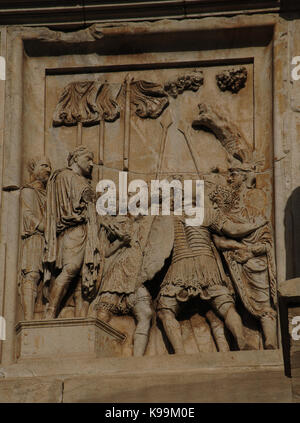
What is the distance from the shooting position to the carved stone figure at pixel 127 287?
13688 millimetres

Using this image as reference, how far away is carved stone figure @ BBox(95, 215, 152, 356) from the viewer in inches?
539

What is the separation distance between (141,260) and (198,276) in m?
0.53

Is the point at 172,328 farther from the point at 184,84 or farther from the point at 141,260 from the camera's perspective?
the point at 184,84

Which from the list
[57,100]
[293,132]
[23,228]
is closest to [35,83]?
[57,100]

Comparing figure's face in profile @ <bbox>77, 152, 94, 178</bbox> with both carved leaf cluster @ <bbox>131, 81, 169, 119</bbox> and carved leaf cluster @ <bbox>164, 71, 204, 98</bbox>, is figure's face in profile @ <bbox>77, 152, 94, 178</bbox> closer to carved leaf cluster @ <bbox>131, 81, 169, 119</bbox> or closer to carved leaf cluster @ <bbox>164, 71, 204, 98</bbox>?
carved leaf cluster @ <bbox>131, 81, 169, 119</bbox>

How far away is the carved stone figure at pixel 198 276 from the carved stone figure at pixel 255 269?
8 cm

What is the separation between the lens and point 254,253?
45.5ft

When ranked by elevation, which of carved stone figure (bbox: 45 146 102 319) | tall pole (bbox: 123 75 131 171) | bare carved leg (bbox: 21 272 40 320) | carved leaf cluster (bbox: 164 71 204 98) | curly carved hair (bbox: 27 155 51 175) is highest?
carved leaf cluster (bbox: 164 71 204 98)

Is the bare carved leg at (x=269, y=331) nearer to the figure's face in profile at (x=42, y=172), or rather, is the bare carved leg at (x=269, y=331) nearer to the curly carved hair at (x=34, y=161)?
the figure's face in profile at (x=42, y=172)

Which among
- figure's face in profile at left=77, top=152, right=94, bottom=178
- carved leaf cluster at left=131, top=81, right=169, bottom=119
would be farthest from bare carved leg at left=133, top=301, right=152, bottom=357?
carved leaf cluster at left=131, top=81, right=169, bottom=119

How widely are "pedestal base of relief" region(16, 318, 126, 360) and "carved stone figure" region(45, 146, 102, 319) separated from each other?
0.97ft

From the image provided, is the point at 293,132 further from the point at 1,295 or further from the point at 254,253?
the point at 1,295

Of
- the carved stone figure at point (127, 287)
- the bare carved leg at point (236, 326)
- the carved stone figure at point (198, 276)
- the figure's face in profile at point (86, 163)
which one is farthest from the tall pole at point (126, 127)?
the bare carved leg at point (236, 326)

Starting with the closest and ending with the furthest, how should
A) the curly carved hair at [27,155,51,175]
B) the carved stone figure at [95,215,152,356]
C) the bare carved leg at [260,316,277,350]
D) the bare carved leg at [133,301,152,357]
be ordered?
the bare carved leg at [260,316,277,350]
the bare carved leg at [133,301,152,357]
the carved stone figure at [95,215,152,356]
the curly carved hair at [27,155,51,175]
